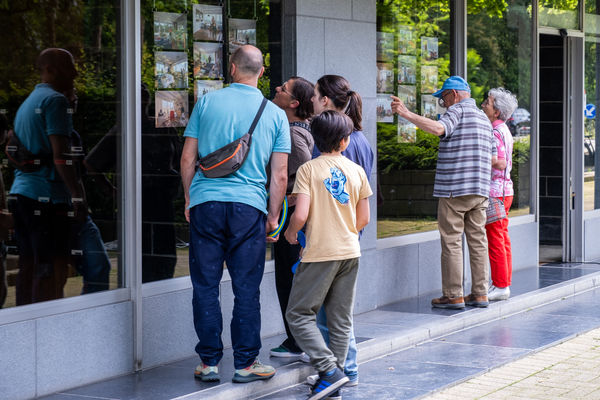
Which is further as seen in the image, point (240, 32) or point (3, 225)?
point (240, 32)

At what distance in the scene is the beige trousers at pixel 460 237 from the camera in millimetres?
8352

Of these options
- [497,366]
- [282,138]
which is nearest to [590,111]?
[497,366]

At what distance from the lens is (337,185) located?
5574mm

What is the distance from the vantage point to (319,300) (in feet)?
18.4

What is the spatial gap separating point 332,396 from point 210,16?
2.86 metres

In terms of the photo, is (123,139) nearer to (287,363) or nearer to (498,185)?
(287,363)

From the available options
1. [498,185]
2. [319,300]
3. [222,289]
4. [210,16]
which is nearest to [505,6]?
[498,185]

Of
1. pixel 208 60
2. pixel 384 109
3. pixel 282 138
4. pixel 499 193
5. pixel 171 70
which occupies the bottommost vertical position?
pixel 499 193

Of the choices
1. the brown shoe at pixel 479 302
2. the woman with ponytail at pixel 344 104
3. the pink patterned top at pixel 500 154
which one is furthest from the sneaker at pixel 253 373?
the pink patterned top at pixel 500 154

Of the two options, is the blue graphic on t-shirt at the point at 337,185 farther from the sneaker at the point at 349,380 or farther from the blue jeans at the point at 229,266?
the sneaker at the point at 349,380

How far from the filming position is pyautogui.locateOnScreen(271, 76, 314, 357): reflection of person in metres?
6.24

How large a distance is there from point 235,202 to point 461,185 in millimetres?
3131

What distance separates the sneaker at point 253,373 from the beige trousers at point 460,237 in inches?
113

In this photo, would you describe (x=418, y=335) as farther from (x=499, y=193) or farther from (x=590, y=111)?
(x=590, y=111)
